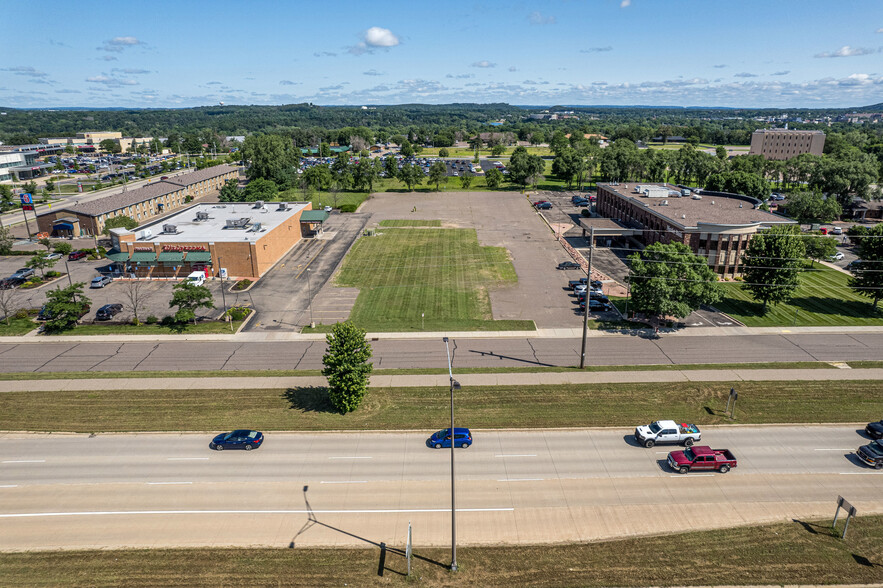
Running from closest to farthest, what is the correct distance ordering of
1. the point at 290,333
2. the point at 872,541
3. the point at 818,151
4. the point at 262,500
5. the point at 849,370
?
the point at 872,541, the point at 262,500, the point at 849,370, the point at 290,333, the point at 818,151

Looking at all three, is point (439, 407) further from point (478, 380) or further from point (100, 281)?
point (100, 281)

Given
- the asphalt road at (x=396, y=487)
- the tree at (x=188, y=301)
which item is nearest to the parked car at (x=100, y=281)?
the tree at (x=188, y=301)

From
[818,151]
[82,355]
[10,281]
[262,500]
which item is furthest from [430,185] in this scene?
[818,151]

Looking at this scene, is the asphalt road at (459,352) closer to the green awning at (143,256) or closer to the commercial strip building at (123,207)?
the green awning at (143,256)

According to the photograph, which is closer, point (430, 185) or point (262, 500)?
point (262, 500)

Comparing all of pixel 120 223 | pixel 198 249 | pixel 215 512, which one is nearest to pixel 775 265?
pixel 215 512

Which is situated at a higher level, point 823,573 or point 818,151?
point 818,151

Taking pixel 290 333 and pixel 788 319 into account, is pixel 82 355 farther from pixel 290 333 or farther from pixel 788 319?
pixel 788 319

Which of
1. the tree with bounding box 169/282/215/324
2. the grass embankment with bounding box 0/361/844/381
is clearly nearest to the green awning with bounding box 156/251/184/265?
the tree with bounding box 169/282/215/324

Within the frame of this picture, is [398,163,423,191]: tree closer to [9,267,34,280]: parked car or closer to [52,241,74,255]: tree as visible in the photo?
[52,241,74,255]: tree
